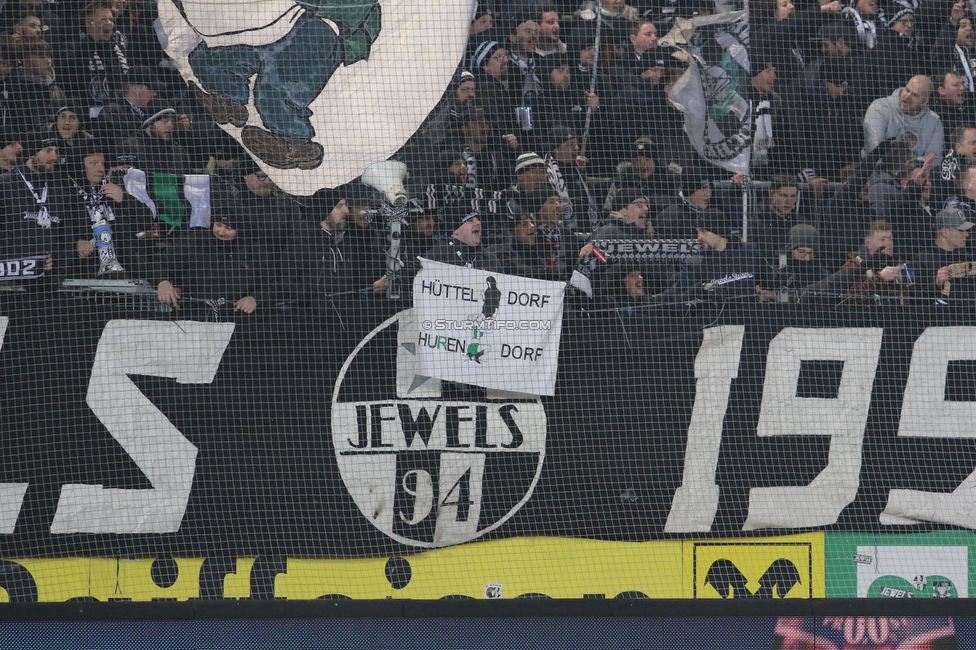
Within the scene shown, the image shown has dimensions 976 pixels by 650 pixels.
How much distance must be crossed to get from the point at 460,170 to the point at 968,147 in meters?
3.26

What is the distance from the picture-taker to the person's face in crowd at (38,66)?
6281 millimetres

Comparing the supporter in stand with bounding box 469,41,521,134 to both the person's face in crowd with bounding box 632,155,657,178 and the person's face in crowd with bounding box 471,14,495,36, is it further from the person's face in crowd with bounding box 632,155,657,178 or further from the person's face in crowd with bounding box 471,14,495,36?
the person's face in crowd with bounding box 632,155,657,178

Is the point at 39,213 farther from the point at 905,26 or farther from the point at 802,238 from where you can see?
the point at 905,26

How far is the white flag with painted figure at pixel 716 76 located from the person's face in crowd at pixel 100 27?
11.2ft

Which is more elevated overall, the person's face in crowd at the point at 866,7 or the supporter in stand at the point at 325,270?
the person's face in crowd at the point at 866,7

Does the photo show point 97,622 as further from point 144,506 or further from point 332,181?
point 332,181

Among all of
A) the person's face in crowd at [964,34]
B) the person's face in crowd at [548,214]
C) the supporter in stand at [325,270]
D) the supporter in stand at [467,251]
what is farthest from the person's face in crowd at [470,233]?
the person's face in crowd at [964,34]

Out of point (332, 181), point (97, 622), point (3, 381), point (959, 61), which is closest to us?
point (97, 622)

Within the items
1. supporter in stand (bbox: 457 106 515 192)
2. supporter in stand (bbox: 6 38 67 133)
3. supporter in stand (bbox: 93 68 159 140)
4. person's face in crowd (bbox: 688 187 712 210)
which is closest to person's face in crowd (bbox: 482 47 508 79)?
supporter in stand (bbox: 457 106 515 192)

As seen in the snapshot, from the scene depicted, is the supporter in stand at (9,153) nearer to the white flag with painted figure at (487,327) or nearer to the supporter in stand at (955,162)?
the white flag with painted figure at (487,327)

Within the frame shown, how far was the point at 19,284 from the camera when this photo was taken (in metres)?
6.02

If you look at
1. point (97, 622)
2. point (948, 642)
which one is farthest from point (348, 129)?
point (948, 642)

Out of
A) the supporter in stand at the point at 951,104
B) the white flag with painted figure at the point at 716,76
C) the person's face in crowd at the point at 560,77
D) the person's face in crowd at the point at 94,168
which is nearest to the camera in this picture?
the person's face in crowd at the point at 94,168

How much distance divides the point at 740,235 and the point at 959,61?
76.4 inches
